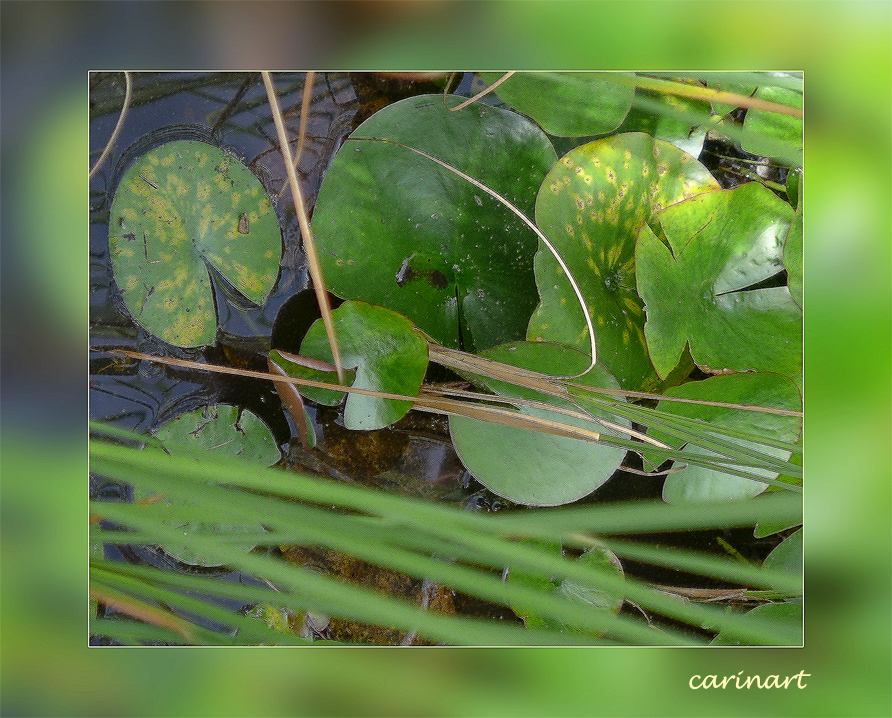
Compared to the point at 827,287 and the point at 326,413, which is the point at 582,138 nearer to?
the point at 827,287

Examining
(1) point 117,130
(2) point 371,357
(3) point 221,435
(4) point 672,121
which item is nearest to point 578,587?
(2) point 371,357

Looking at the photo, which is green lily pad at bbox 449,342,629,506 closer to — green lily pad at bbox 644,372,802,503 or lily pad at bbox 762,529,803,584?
green lily pad at bbox 644,372,802,503

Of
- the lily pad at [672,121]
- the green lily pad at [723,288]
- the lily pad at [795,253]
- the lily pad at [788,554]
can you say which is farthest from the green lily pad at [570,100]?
the lily pad at [788,554]

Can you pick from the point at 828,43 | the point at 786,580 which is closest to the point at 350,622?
the point at 786,580

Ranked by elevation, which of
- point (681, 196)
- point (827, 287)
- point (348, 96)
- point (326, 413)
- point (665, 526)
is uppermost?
point (348, 96)

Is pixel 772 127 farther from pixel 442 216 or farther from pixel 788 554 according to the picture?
pixel 788 554
